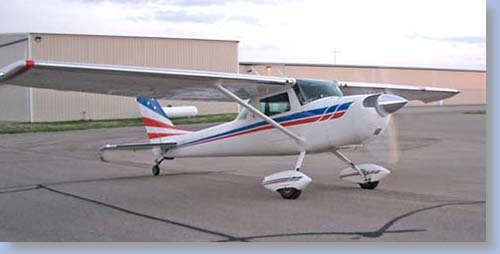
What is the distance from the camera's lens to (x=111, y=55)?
23.5 meters

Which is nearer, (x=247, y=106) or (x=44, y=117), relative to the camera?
(x=247, y=106)

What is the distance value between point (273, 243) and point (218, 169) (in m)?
7.92

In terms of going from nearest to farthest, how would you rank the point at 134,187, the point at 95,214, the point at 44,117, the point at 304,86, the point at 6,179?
the point at 95,214, the point at 304,86, the point at 134,187, the point at 6,179, the point at 44,117

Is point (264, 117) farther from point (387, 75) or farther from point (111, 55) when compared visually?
point (111, 55)

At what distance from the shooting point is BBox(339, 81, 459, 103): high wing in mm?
11906

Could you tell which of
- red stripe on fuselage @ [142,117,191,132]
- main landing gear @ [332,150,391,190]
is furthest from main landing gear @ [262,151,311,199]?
red stripe on fuselage @ [142,117,191,132]

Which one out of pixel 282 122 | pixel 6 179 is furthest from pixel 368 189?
pixel 6 179

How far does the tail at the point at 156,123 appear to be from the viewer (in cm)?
1314

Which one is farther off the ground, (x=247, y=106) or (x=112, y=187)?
(x=247, y=106)

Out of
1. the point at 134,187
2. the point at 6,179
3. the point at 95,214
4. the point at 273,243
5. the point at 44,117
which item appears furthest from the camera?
the point at 44,117

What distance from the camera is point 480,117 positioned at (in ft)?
81.9

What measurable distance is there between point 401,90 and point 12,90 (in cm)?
1549

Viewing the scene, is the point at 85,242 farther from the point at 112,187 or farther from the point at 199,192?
the point at 112,187

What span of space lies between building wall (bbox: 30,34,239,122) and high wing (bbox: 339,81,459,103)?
10.4m
